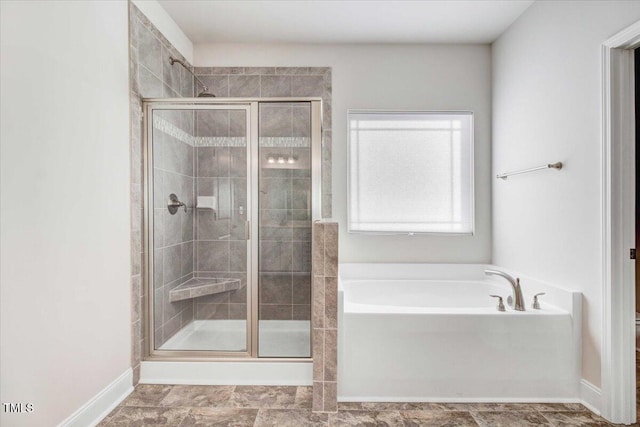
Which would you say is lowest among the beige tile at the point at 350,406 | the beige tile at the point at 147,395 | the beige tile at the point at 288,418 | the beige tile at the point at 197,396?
the beige tile at the point at 288,418

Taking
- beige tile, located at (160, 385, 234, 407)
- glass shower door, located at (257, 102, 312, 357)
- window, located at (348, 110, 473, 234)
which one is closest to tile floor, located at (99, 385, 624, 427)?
beige tile, located at (160, 385, 234, 407)

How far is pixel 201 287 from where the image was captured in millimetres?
2396

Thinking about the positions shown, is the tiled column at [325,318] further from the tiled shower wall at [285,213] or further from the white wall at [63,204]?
the white wall at [63,204]

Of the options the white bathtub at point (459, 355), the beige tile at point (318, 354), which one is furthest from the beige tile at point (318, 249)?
the beige tile at point (318, 354)

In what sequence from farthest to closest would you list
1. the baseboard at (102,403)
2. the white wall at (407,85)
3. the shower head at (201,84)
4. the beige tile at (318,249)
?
the white wall at (407,85) < the shower head at (201,84) < the beige tile at (318,249) < the baseboard at (102,403)

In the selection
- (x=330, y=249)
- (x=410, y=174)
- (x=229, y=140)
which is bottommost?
(x=330, y=249)

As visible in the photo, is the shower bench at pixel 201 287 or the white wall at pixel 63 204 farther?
the shower bench at pixel 201 287

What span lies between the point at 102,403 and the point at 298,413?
1039 mm

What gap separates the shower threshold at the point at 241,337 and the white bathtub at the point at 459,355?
37 centimetres

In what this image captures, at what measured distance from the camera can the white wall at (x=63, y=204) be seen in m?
1.38

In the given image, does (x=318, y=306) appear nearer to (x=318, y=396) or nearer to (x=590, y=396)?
(x=318, y=396)

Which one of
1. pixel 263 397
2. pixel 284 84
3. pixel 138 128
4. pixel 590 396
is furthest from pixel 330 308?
pixel 284 84

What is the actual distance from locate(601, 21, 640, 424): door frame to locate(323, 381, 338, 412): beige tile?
1.43m

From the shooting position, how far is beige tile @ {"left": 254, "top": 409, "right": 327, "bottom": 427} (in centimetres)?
186
